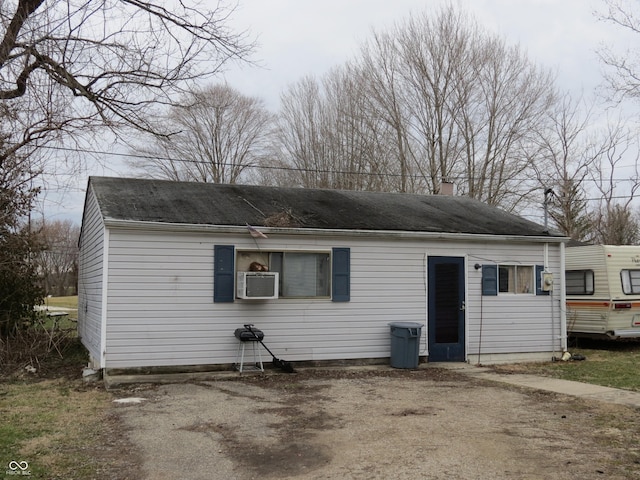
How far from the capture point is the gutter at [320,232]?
30.4ft

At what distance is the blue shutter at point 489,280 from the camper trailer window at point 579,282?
4.14 metres

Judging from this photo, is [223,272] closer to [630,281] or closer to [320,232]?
[320,232]

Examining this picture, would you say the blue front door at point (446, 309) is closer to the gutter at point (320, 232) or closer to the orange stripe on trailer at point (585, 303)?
the gutter at point (320, 232)

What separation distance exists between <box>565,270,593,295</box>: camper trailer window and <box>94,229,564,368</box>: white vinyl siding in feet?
8.82

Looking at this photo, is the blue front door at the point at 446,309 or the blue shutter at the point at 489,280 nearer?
the blue front door at the point at 446,309

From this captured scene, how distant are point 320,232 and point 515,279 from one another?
4.47 meters

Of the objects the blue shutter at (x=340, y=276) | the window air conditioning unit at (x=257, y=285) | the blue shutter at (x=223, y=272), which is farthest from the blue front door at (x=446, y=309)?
the blue shutter at (x=223, y=272)

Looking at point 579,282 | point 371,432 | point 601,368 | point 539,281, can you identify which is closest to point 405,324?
point 539,281

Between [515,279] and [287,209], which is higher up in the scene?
[287,209]

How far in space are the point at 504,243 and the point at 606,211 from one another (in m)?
26.0

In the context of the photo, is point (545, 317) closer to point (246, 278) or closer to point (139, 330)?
point (246, 278)

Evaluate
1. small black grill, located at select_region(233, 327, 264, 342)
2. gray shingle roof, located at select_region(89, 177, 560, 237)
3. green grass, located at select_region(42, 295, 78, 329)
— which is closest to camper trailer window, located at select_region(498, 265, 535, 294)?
gray shingle roof, located at select_region(89, 177, 560, 237)

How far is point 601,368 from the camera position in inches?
434

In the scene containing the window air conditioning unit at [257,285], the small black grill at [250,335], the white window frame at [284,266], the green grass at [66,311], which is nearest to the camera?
the small black grill at [250,335]
